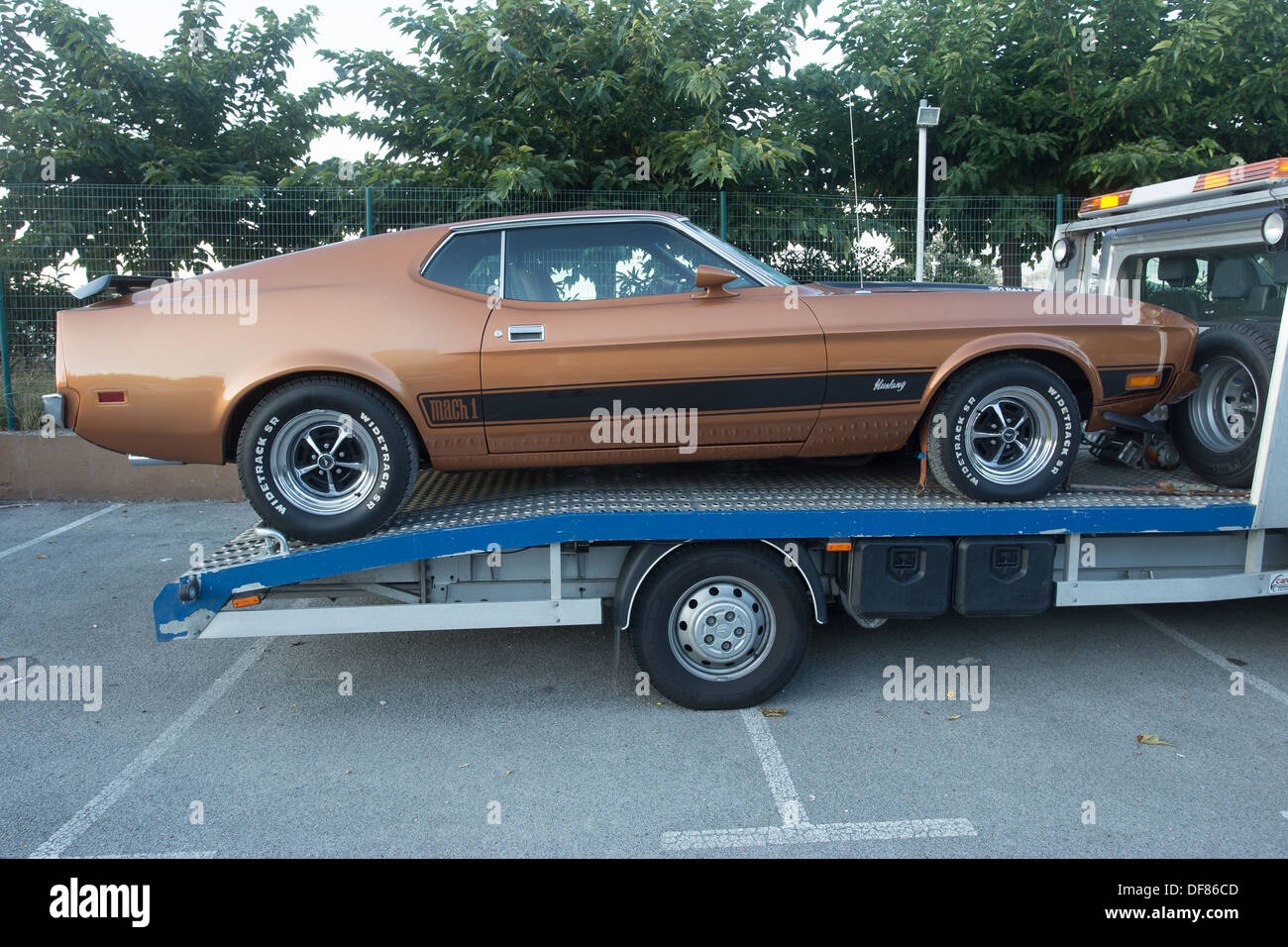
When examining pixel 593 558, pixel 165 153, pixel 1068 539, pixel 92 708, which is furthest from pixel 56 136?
pixel 1068 539

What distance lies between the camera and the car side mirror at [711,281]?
160 inches

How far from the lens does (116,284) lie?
13.6 ft

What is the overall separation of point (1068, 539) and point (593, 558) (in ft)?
7.05

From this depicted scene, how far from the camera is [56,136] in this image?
9648 millimetres

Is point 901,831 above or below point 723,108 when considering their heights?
below

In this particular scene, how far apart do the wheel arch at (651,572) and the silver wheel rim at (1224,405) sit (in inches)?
88.9

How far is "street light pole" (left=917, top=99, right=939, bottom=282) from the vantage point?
7547mm

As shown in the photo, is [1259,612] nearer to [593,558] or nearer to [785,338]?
[785,338]

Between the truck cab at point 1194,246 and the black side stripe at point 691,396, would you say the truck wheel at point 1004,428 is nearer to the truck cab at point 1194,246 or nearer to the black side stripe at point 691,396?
the black side stripe at point 691,396

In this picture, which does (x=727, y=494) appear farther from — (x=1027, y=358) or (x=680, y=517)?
(x=1027, y=358)

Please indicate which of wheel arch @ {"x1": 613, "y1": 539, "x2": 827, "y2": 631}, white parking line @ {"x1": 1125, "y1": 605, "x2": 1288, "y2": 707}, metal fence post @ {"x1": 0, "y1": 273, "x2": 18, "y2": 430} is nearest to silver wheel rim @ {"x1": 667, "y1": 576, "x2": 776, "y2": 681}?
wheel arch @ {"x1": 613, "y1": 539, "x2": 827, "y2": 631}

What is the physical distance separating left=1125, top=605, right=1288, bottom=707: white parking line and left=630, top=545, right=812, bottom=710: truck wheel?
2.21 meters

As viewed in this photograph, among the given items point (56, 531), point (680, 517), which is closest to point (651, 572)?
point (680, 517)

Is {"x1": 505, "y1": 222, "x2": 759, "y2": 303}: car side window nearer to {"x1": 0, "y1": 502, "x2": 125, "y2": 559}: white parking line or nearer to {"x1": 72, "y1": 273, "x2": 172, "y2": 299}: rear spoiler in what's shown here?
{"x1": 72, "y1": 273, "x2": 172, "y2": 299}: rear spoiler
